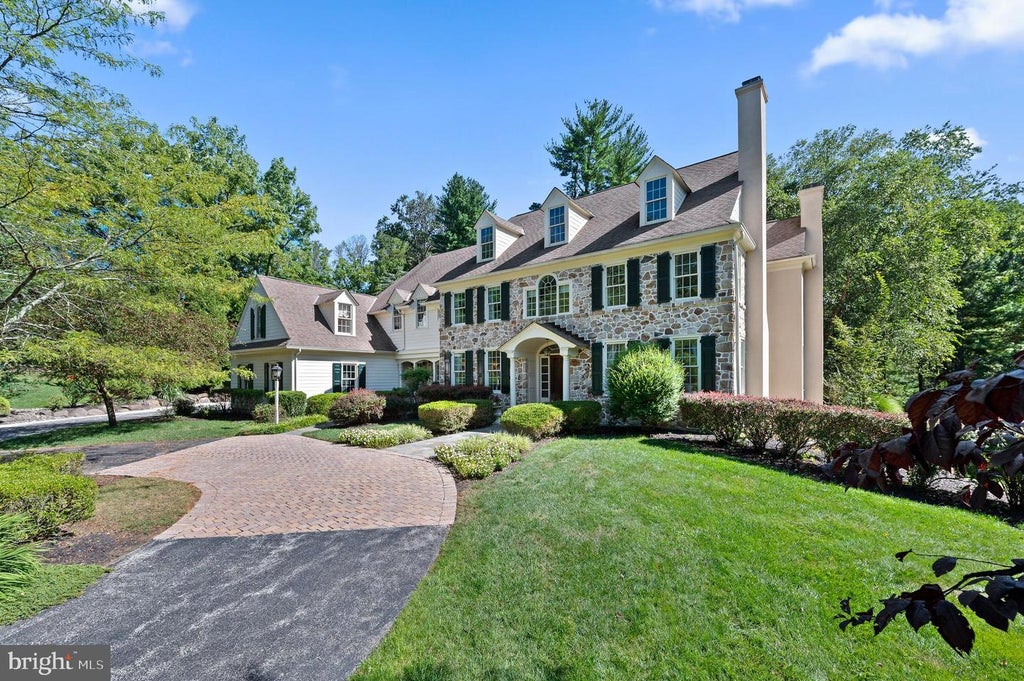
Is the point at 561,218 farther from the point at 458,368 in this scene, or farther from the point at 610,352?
the point at 458,368

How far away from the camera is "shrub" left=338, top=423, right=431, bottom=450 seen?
38.5 feet

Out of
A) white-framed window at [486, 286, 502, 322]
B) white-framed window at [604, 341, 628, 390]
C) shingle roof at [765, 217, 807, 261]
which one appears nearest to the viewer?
white-framed window at [604, 341, 628, 390]

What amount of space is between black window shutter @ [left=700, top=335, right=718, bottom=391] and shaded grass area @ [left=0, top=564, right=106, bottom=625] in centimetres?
1243

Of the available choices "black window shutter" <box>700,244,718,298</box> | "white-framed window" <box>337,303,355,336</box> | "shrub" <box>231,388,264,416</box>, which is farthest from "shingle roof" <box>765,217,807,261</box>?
Answer: "shrub" <box>231,388,264,416</box>

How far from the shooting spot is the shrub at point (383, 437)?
11.7 metres

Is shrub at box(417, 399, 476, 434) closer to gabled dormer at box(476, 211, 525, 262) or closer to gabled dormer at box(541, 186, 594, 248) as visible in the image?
gabled dormer at box(541, 186, 594, 248)

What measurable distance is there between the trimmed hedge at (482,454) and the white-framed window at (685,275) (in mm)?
6556

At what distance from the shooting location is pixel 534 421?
36.8 ft

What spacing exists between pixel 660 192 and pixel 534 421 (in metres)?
8.62

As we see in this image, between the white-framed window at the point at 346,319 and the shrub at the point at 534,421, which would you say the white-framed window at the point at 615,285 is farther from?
the white-framed window at the point at 346,319

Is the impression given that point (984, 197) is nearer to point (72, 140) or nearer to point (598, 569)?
point (598, 569)

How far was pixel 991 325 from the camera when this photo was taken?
794 inches

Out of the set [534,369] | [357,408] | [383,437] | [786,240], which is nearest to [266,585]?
[383,437]

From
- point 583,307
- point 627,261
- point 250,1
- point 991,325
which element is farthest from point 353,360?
point 991,325
